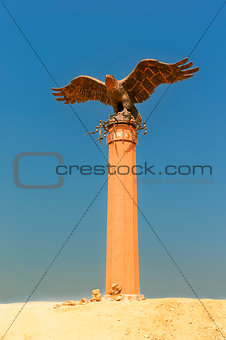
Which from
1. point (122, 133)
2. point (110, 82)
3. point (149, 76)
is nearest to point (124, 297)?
point (122, 133)

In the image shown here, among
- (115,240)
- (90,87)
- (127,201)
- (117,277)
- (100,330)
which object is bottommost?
(100,330)

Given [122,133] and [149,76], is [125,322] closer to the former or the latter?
[122,133]

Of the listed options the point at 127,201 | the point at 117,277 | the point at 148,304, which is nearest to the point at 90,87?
the point at 127,201

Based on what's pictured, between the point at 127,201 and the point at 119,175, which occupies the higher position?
the point at 119,175

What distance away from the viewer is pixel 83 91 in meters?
17.7

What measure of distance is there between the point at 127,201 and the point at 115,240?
5.67 feet

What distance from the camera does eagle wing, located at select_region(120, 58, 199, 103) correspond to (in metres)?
15.0

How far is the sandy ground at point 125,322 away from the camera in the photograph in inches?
347

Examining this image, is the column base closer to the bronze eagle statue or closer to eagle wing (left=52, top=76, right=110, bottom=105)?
the bronze eagle statue

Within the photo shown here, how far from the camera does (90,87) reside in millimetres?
17391

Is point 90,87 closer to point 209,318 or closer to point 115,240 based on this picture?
point 115,240

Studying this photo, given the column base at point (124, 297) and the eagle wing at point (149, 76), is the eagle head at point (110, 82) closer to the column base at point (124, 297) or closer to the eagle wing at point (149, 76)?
the eagle wing at point (149, 76)

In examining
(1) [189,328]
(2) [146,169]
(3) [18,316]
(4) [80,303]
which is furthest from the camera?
(2) [146,169]

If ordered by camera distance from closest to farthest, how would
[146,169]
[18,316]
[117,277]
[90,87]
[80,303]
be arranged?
[18,316] < [80,303] < [117,277] < [146,169] < [90,87]
